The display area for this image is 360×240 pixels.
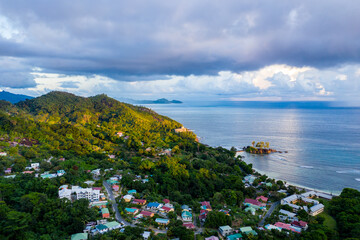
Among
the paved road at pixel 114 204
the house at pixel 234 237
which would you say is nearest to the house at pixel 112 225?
the paved road at pixel 114 204

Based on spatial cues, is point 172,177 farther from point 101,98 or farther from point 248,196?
point 101,98

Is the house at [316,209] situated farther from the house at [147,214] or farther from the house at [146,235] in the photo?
the house at [146,235]

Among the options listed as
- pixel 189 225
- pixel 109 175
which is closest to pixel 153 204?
pixel 189 225

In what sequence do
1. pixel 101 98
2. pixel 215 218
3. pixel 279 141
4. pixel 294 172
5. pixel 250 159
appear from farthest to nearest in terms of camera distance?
pixel 101 98
pixel 279 141
pixel 250 159
pixel 294 172
pixel 215 218

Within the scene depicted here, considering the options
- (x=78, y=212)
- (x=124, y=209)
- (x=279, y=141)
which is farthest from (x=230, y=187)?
(x=279, y=141)

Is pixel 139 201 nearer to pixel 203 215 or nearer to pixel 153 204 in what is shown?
pixel 153 204

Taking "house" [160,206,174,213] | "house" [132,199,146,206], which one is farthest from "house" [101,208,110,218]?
"house" [160,206,174,213]
